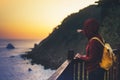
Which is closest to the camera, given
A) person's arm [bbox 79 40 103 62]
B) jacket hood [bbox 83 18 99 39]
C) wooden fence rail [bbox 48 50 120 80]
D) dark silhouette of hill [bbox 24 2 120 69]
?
wooden fence rail [bbox 48 50 120 80]

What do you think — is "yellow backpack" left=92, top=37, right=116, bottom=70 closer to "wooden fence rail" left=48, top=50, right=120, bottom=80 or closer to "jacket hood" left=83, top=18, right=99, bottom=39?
"jacket hood" left=83, top=18, right=99, bottom=39

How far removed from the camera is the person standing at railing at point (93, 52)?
6.22 metres

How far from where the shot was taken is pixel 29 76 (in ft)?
320

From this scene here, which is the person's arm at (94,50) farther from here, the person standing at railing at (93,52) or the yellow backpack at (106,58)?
the yellow backpack at (106,58)

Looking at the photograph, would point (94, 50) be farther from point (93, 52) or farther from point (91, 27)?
point (91, 27)

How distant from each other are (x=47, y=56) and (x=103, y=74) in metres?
114

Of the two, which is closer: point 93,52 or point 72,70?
point 93,52

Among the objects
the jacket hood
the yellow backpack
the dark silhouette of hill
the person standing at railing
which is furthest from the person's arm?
the dark silhouette of hill

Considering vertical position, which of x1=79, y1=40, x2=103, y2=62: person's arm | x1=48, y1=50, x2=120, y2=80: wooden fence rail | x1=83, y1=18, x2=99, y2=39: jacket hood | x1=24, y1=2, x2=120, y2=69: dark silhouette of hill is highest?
x1=83, y1=18, x2=99, y2=39: jacket hood

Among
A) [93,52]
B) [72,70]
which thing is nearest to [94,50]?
[93,52]

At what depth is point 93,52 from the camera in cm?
619

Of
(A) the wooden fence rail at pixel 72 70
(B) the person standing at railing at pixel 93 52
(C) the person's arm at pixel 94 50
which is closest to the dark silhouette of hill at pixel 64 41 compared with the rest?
(A) the wooden fence rail at pixel 72 70

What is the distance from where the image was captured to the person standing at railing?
6.22 m

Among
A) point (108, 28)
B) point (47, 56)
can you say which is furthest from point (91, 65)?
point (47, 56)
